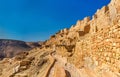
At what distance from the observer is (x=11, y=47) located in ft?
452

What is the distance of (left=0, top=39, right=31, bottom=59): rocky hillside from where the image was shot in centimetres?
13035

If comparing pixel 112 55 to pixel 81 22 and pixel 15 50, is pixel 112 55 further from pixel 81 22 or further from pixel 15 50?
pixel 15 50

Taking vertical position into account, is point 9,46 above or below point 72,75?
above

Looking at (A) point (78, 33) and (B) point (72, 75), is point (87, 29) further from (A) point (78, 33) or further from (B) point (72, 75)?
(B) point (72, 75)

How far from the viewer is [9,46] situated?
14050 centimetres

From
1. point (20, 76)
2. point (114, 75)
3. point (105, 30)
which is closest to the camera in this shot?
point (114, 75)

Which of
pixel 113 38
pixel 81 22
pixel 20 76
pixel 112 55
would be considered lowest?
pixel 20 76

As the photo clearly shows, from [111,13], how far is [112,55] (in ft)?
56.3

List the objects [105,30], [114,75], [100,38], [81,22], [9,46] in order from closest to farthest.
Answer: [114,75]
[105,30]
[100,38]
[81,22]
[9,46]

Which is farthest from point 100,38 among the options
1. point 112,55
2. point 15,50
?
point 15,50

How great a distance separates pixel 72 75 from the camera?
48.3 feet

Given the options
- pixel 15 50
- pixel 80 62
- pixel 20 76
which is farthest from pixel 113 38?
pixel 15 50

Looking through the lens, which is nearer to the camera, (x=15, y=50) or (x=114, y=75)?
(x=114, y=75)

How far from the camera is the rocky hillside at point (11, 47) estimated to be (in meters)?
130
